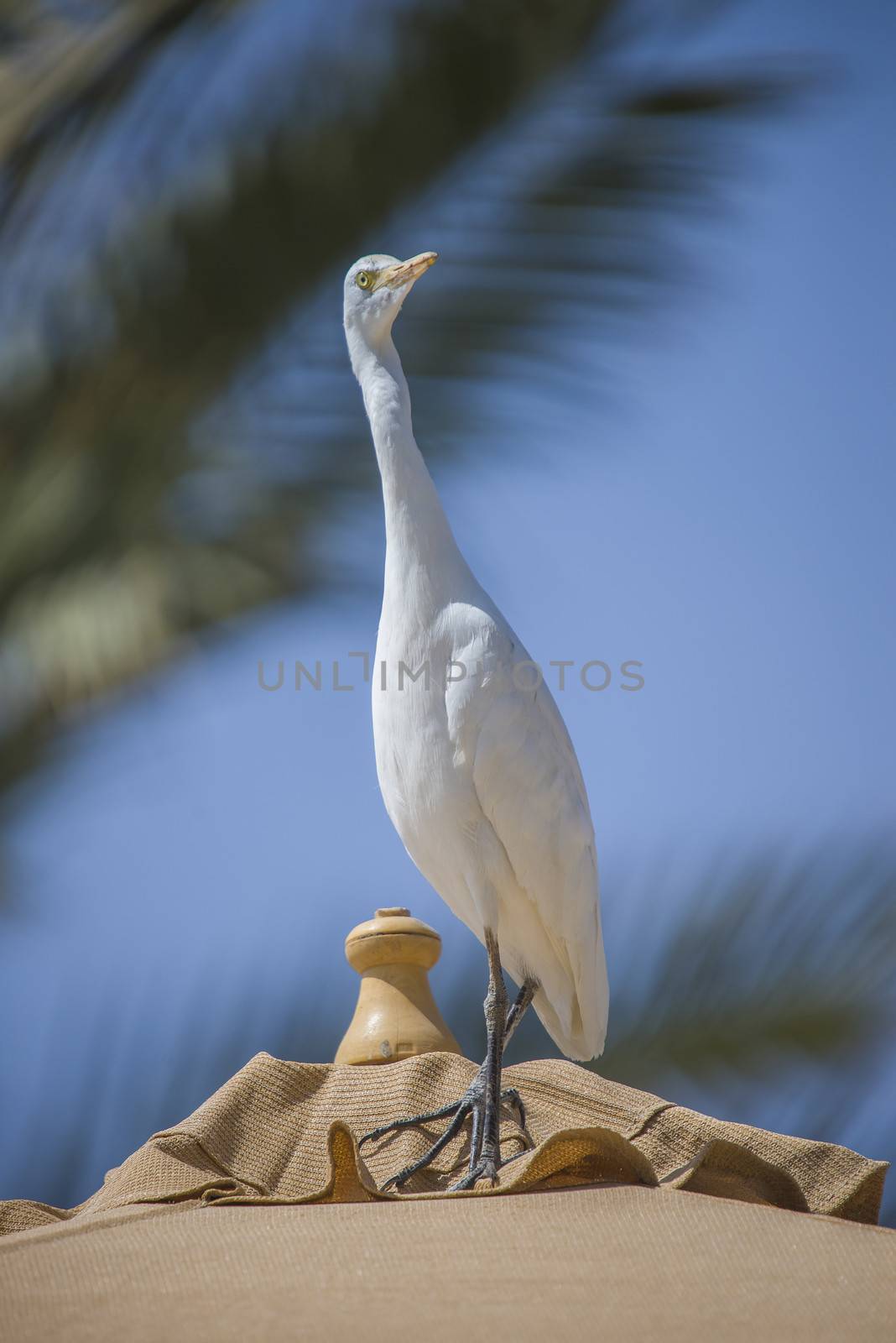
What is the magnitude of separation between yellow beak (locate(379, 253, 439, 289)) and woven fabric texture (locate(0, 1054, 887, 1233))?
173 centimetres

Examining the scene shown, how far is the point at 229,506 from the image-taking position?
2.63m

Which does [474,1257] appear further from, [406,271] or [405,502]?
[406,271]

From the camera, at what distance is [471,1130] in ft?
8.24

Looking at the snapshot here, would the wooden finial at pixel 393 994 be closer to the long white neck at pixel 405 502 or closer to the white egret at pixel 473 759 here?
the white egret at pixel 473 759

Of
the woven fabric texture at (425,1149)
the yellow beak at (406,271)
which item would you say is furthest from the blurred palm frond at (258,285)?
the woven fabric texture at (425,1149)

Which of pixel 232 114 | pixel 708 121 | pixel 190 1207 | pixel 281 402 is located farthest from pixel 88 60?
pixel 190 1207

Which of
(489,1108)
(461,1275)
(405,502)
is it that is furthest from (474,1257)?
(405,502)

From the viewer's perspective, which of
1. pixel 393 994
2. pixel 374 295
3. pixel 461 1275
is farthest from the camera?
pixel 374 295

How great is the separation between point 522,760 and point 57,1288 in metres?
1.69

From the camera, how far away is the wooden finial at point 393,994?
271 centimetres

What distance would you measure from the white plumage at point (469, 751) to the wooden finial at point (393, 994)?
17 cm

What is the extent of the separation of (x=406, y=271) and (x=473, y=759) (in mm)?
1158

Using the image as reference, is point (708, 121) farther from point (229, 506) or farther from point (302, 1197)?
point (302, 1197)

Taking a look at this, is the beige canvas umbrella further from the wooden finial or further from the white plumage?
the white plumage
